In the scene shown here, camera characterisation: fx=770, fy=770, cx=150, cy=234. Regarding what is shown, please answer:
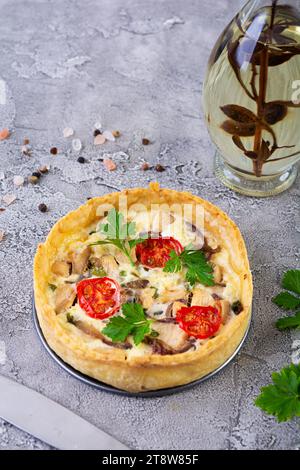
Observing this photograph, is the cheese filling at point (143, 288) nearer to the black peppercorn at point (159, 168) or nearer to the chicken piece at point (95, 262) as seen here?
the chicken piece at point (95, 262)

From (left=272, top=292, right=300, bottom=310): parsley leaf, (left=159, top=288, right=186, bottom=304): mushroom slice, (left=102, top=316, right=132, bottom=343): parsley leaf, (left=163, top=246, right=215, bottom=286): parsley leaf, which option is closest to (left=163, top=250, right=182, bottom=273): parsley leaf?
(left=163, top=246, right=215, bottom=286): parsley leaf

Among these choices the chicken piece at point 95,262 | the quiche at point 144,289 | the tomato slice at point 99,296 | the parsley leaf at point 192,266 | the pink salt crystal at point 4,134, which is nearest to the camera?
the quiche at point 144,289

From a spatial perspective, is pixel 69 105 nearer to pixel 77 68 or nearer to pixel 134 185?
pixel 77 68

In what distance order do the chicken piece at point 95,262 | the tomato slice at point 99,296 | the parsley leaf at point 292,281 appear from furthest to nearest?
the parsley leaf at point 292,281
the chicken piece at point 95,262
the tomato slice at point 99,296

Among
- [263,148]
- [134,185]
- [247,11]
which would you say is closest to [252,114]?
[263,148]

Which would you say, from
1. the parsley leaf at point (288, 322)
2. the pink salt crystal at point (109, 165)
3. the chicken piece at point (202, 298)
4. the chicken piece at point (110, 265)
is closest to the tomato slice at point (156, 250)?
the chicken piece at point (110, 265)

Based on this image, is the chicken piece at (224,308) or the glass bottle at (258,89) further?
the glass bottle at (258,89)

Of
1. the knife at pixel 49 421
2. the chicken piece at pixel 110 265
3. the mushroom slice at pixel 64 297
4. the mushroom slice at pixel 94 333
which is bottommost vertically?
the knife at pixel 49 421
